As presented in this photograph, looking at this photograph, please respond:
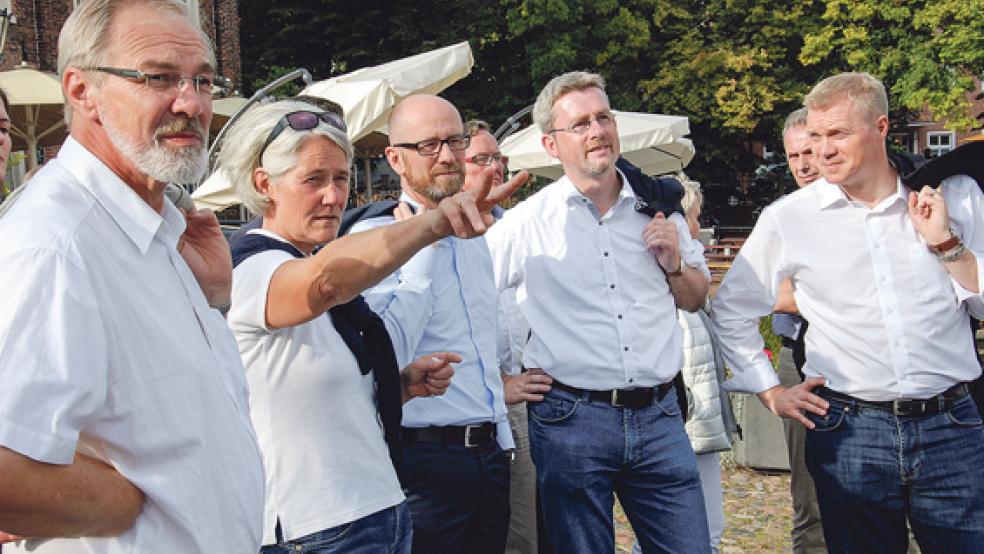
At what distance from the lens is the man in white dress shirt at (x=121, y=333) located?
4.65 feet

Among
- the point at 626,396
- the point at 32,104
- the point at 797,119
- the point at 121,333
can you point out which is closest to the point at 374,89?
the point at 32,104

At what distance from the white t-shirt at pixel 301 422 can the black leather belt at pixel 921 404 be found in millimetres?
1941

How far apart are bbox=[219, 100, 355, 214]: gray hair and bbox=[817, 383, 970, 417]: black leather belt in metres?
2.10

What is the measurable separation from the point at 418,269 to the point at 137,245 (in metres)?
1.68

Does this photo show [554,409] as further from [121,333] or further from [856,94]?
[121,333]

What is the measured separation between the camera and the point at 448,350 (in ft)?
11.1

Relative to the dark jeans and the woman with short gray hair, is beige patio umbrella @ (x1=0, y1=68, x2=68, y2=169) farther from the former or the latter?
the woman with short gray hair

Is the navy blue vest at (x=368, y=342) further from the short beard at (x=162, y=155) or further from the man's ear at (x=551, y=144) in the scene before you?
the man's ear at (x=551, y=144)

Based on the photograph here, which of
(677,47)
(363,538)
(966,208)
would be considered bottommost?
(363,538)

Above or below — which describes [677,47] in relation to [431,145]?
above

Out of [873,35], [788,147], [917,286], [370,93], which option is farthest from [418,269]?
[873,35]

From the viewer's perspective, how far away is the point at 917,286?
343 cm

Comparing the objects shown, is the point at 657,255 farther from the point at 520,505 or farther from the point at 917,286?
the point at 520,505

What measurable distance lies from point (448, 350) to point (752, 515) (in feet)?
12.2
